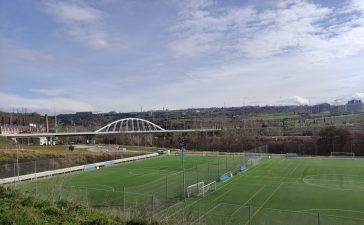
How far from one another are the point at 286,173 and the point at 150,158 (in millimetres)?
30326

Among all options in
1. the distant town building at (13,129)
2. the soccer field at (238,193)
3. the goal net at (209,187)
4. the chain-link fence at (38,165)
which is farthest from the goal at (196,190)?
the distant town building at (13,129)

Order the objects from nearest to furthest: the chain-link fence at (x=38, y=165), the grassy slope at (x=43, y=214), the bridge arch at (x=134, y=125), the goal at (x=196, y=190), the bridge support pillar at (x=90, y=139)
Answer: the grassy slope at (x=43, y=214) → the goal at (x=196, y=190) → the chain-link fence at (x=38, y=165) → the bridge support pillar at (x=90, y=139) → the bridge arch at (x=134, y=125)

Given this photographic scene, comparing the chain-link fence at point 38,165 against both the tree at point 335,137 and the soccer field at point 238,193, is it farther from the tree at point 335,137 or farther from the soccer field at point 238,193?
the tree at point 335,137

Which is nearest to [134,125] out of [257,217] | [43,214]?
[257,217]

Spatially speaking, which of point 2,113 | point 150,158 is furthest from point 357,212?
point 2,113

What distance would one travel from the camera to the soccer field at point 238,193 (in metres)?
23.2

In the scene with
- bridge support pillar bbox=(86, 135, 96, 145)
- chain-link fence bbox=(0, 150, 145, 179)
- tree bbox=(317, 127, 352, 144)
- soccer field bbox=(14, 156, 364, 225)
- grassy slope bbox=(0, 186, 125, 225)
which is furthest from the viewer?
bridge support pillar bbox=(86, 135, 96, 145)

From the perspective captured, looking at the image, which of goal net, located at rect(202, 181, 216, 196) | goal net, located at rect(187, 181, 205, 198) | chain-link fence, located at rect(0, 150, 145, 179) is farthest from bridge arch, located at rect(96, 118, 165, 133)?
goal net, located at rect(187, 181, 205, 198)

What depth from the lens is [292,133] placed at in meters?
102

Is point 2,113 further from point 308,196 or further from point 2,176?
point 308,196

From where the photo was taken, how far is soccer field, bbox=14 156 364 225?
23203mm

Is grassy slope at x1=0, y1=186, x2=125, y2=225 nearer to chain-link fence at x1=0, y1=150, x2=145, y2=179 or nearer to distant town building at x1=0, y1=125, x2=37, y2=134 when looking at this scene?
chain-link fence at x1=0, y1=150, x2=145, y2=179

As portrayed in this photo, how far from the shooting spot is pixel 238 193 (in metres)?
32.3

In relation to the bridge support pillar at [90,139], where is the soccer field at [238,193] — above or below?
below
